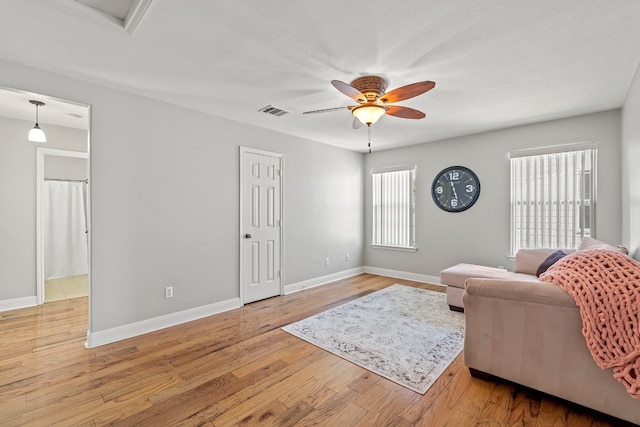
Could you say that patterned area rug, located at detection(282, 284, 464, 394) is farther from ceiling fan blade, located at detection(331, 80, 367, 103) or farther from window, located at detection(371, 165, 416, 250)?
ceiling fan blade, located at detection(331, 80, 367, 103)

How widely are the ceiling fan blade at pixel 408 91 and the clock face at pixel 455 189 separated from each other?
2.72m

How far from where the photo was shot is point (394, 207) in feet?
18.5

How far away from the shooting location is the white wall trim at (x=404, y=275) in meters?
5.07

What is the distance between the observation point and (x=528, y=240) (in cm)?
412

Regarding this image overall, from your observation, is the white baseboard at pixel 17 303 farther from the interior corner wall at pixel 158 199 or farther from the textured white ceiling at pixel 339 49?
the textured white ceiling at pixel 339 49

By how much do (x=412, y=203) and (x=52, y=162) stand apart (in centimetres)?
687

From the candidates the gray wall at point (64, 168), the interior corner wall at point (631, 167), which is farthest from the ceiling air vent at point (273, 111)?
the gray wall at point (64, 168)

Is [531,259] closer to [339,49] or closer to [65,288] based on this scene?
[339,49]

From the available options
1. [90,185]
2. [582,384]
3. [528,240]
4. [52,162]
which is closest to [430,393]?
[582,384]

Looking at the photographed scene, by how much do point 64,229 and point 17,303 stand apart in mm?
2109

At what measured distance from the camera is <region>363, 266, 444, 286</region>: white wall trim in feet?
16.6

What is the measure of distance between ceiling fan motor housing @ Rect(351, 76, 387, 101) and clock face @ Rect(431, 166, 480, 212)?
107 inches

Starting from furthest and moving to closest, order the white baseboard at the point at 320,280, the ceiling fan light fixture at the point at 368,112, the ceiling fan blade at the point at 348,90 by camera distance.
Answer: the white baseboard at the point at 320,280 → the ceiling fan light fixture at the point at 368,112 → the ceiling fan blade at the point at 348,90

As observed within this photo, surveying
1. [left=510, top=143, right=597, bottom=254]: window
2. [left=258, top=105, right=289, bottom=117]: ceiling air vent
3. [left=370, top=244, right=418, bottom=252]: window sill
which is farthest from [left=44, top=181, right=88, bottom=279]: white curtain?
[left=510, top=143, right=597, bottom=254]: window
